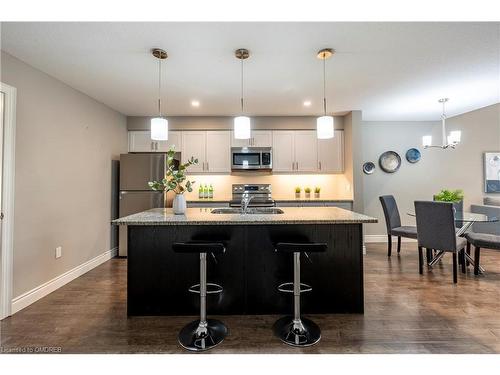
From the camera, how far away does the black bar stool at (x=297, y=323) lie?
6.19 ft

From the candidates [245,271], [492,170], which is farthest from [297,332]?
[492,170]

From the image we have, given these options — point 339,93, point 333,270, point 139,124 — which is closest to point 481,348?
point 333,270

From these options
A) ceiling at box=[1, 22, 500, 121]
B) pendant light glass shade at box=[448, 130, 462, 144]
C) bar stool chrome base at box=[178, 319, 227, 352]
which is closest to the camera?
bar stool chrome base at box=[178, 319, 227, 352]

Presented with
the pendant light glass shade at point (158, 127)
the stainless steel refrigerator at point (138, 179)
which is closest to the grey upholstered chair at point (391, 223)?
the pendant light glass shade at point (158, 127)

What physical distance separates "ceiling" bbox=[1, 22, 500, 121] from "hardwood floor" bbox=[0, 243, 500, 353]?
2.41 m

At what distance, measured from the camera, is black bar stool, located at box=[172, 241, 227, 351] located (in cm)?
188

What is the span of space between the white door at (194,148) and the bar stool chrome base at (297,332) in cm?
317

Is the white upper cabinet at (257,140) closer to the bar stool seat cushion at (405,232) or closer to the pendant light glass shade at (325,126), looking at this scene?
the pendant light glass shade at (325,126)

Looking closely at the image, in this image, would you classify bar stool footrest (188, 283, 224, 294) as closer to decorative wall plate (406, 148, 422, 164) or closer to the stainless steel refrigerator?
the stainless steel refrigerator

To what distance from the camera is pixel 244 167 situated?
15.1 ft

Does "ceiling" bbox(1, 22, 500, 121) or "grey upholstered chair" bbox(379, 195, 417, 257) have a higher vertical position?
"ceiling" bbox(1, 22, 500, 121)

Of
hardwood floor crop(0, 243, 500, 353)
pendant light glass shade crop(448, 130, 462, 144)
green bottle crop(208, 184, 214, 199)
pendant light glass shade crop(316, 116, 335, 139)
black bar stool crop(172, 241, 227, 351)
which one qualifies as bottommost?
hardwood floor crop(0, 243, 500, 353)

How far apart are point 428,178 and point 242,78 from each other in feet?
14.1

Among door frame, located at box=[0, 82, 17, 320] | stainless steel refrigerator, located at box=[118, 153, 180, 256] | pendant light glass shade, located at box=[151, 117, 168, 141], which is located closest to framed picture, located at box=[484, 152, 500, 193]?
pendant light glass shade, located at box=[151, 117, 168, 141]
